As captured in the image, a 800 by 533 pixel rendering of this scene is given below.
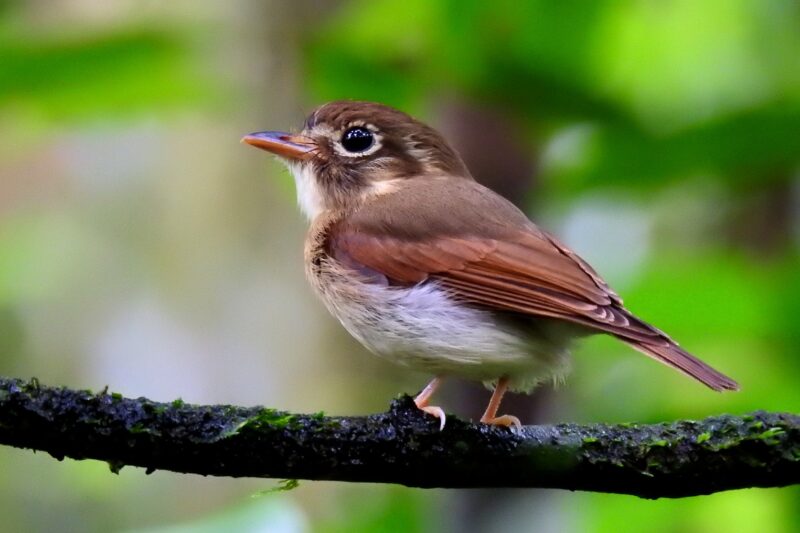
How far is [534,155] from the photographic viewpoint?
4.25 metres

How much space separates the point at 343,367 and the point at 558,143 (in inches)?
113

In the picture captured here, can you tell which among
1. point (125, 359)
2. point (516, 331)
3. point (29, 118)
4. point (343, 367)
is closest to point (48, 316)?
point (125, 359)

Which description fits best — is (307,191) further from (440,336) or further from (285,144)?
(440,336)

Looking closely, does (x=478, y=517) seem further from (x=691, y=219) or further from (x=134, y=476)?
(x=134, y=476)

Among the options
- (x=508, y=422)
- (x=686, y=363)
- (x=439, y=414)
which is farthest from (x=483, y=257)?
(x=439, y=414)

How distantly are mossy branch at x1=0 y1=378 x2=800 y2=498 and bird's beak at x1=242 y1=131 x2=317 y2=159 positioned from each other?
1.85 metres

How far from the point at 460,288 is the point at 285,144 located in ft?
3.79

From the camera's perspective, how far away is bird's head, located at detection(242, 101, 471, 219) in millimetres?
4445

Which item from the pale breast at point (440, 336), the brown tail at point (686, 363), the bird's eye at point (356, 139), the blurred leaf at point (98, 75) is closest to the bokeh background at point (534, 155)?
the blurred leaf at point (98, 75)

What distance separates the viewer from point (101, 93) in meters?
4.27

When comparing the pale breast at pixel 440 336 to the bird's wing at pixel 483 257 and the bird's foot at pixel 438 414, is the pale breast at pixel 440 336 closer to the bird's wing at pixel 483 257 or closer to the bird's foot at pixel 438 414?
the bird's wing at pixel 483 257

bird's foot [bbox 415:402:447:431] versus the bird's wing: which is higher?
the bird's wing

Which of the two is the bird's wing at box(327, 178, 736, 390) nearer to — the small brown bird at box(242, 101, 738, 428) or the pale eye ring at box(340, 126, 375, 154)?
the small brown bird at box(242, 101, 738, 428)

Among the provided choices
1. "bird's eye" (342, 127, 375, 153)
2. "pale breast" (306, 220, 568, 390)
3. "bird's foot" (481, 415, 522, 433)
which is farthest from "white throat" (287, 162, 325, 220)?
"bird's foot" (481, 415, 522, 433)
